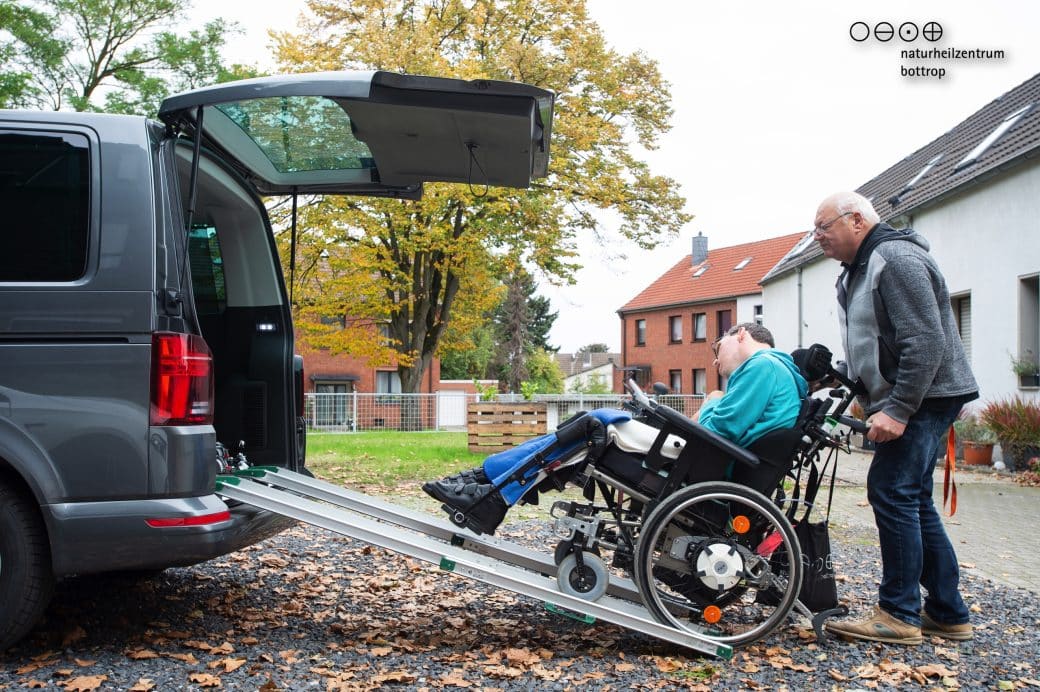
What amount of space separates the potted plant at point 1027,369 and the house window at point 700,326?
32.9 m

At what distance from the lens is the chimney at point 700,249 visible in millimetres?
53109

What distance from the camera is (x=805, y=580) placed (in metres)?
4.41

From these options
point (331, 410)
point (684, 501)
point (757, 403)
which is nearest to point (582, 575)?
point (684, 501)

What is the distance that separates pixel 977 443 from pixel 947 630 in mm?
11673

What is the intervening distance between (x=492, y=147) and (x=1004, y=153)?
1409cm

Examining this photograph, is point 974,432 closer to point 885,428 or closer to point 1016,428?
point 1016,428

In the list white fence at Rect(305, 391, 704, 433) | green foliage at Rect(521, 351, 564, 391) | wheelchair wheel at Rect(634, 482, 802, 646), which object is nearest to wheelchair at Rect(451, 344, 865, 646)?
wheelchair wheel at Rect(634, 482, 802, 646)

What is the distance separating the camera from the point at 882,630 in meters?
4.39

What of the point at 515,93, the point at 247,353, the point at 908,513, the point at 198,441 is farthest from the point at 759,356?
the point at 247,353

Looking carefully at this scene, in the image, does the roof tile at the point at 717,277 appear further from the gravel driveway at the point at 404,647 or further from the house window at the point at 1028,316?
the gravel driveway at the point at 404,647

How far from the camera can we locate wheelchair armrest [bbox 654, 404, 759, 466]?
4.16m

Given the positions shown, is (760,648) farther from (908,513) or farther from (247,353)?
(247,353)

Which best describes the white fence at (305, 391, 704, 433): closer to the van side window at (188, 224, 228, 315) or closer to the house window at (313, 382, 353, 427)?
the house window at (313, 382, 353, 427)

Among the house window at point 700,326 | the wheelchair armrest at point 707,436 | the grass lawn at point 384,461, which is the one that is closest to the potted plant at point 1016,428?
the grass lawn at point 384,461
